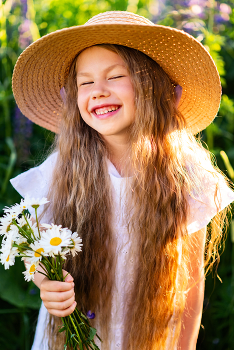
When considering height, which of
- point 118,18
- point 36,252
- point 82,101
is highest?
point 118,18

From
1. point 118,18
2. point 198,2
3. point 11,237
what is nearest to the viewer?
point 11,237

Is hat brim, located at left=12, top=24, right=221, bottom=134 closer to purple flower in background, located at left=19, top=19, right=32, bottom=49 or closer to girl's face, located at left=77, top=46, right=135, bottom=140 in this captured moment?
girl's face, located at left=77, top=46, right=135, bottom=140

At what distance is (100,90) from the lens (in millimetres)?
1099

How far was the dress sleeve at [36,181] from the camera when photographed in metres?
1.37

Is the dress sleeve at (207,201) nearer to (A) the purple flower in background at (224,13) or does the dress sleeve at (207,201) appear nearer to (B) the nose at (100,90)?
(B) the nose at (100,90)

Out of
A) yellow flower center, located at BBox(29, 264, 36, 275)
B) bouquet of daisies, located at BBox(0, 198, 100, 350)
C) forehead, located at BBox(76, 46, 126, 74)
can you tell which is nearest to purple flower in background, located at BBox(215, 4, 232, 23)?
forehead, located at BBox(76, 46, 126, 74)

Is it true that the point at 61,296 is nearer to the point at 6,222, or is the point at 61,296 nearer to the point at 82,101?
the point at 6,222

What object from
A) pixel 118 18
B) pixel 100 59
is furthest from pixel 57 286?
pixel 118 18

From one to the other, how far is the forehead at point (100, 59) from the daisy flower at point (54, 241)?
576 millimetres

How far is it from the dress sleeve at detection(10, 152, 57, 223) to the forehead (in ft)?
1.43

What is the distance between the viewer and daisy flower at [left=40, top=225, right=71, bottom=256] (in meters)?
0.81

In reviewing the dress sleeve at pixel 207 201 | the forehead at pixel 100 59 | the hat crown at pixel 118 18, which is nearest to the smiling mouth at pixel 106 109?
the forehead at pixel 100 59

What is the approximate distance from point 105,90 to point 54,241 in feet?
1.75

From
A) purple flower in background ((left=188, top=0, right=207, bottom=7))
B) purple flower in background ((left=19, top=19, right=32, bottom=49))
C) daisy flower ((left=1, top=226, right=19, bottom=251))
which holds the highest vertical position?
purple flower in background ((left=188, top=0, right=207, bottom=7))
